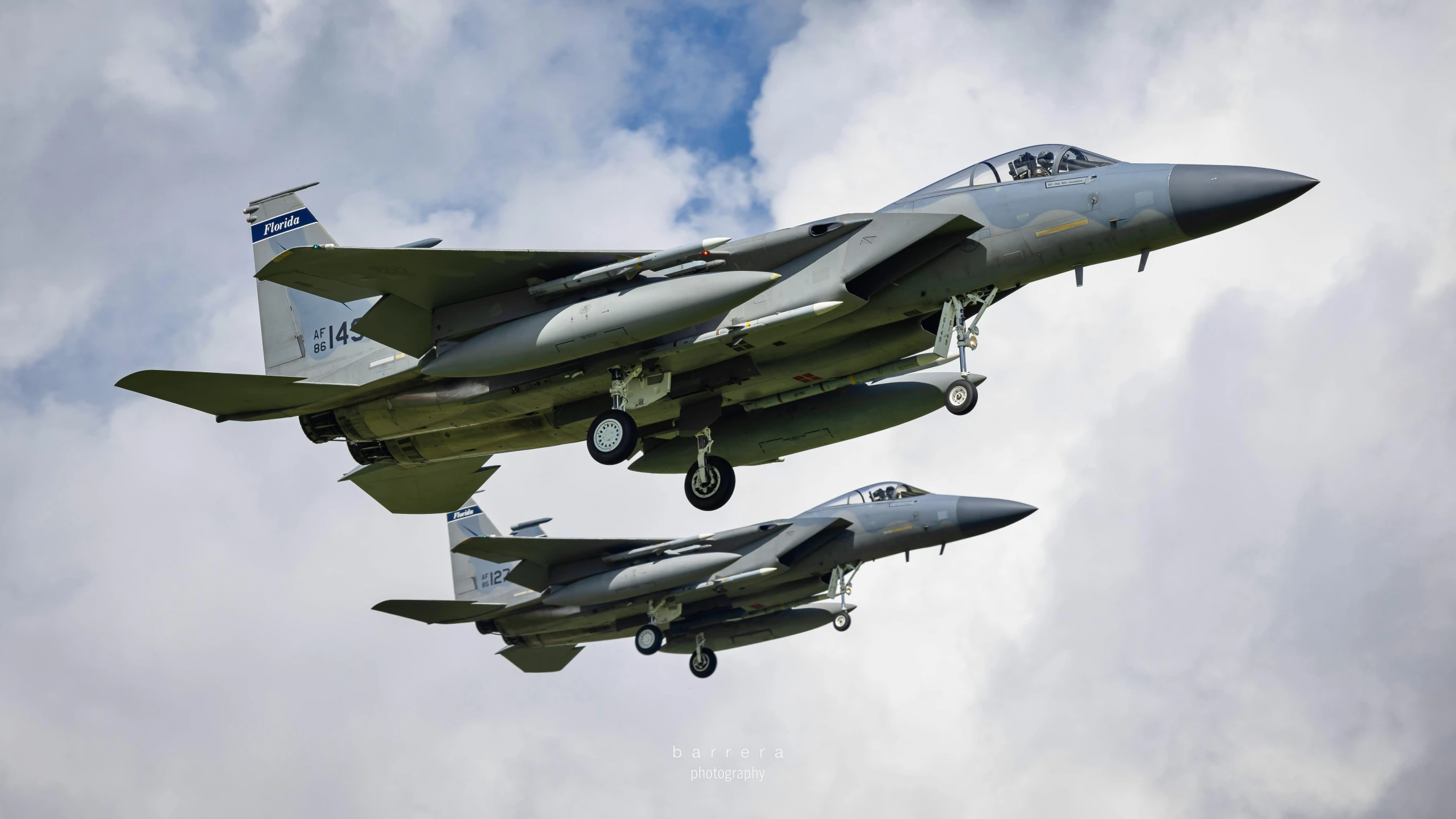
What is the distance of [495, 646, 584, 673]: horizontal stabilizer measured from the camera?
3097 cm

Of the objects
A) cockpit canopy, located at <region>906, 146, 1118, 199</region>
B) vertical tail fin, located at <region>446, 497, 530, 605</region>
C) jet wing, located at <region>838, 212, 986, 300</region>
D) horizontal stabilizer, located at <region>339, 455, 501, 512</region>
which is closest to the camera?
jet wing, located at <region>838, 212, 986, 300</region>

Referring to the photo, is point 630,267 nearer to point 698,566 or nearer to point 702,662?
point 698,566

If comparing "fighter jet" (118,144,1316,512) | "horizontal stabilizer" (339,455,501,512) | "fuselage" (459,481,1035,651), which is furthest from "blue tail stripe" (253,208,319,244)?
"fuselage" (459,481,1035,651)

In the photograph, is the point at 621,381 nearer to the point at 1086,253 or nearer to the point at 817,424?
the point at 817,424

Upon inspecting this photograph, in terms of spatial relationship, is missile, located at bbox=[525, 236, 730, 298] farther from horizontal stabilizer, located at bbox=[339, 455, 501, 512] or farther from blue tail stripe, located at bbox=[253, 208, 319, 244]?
blue tail stripe, located at bbox=[253, 208, 319, 244]

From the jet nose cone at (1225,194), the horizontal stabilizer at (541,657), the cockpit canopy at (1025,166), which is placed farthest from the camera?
the horizontal stabilizer at (541,657)

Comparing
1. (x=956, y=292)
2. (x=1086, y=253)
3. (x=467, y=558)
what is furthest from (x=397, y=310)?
(x=467, y=558)

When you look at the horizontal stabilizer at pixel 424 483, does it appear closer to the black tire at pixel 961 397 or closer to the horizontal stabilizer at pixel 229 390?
the horizontal stabilizer at pixel 229 390

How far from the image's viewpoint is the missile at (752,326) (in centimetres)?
1409

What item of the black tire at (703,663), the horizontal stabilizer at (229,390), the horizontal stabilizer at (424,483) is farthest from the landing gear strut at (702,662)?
the horizontal stabilizer at (229,390)

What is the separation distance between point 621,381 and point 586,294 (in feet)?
3.99

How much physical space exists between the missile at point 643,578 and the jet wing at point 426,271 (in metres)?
13.0

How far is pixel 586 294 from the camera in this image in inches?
581

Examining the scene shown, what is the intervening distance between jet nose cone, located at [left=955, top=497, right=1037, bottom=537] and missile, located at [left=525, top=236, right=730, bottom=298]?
14.8 m
